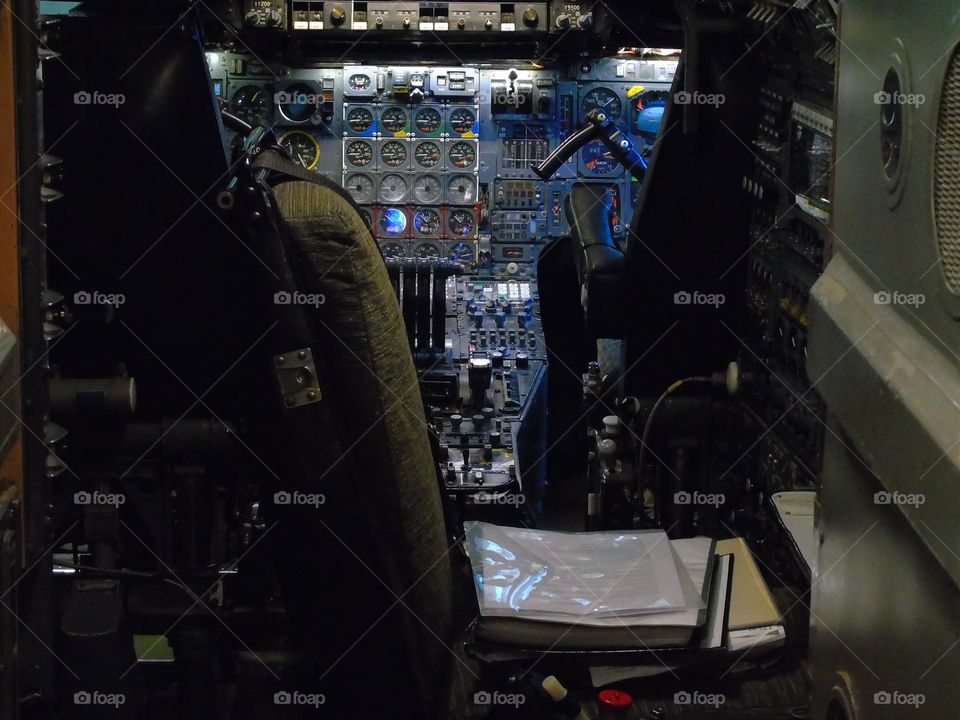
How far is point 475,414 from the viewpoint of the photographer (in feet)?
15.1

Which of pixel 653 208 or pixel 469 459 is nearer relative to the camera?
pixel 653 208

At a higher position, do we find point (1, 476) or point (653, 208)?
point (653, 208)

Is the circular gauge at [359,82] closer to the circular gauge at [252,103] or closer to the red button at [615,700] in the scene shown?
the circular gauge at [252,103]

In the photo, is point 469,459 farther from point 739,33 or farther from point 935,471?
point 935,471

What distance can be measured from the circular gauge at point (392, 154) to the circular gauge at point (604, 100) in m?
0.97

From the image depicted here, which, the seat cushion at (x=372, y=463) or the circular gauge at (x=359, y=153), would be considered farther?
the circular gauge at (x=359, y=153)

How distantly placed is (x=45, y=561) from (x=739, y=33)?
1.88 m

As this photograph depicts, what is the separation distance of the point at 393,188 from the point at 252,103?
2.70 ft

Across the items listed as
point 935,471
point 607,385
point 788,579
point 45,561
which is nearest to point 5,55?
point 45,561

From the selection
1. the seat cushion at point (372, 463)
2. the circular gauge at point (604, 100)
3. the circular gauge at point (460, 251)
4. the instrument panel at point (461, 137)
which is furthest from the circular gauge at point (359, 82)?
the seat cushion at point (372, 463)

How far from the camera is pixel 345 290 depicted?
1.65 m

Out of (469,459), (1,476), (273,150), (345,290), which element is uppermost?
(273,150)

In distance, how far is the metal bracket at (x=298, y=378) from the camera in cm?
165

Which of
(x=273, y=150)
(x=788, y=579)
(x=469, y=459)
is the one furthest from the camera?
(x=469, y=459)
